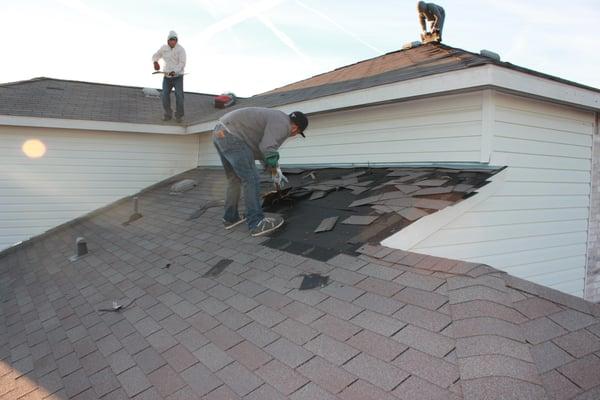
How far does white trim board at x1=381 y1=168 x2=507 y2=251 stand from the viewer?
11.4 feet

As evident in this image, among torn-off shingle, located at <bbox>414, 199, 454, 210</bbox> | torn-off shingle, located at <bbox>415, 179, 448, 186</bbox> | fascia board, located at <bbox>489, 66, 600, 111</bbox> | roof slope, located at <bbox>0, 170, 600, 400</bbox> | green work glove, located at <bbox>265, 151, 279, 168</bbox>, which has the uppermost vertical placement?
fascia board, located at <bbox>489, 66, 600, 111</bbox>

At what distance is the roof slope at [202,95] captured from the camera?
5.60 metres

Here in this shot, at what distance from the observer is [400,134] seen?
577 cm

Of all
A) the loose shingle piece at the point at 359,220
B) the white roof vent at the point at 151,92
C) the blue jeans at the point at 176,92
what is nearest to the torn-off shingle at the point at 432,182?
the loose shingle piece at the point at 359,220

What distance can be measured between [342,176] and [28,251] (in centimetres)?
592

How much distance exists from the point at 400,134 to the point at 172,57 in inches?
281

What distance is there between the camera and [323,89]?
282 inches

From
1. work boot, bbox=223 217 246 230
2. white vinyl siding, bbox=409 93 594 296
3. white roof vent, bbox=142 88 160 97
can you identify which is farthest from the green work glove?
white roof vent, bbox=142 88 160 97

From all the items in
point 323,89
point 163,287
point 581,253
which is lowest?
point 581,253

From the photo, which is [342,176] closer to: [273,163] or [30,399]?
[273,163]

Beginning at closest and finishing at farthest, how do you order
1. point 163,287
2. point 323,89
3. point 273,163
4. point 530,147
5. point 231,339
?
1. point 231,339
2. point 163,287
3. point 273,163
4. point 530,147
5. point 323,89

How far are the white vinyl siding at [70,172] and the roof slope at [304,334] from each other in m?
5.89

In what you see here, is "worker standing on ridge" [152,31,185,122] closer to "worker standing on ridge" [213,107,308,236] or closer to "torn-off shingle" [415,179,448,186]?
"worker standing on ridge" [213,107,308,236]

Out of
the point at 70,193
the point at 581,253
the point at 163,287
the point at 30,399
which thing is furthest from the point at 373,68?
the point at 70,193
